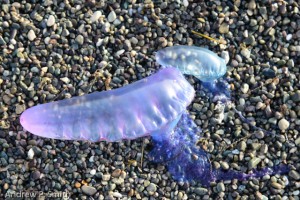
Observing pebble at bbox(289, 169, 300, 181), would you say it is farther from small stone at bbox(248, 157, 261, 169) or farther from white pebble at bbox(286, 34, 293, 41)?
white pebble at bbox(286, 34, 293, 41)

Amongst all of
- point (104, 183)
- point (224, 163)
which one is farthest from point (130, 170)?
point (224, 163)

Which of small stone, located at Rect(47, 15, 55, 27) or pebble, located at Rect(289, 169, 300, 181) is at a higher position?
small stone, located at Rect(47, 15, 55, 27)

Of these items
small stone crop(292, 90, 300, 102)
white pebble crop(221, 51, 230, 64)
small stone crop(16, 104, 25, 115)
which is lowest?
small stone crop(292, 90, 300, 102)

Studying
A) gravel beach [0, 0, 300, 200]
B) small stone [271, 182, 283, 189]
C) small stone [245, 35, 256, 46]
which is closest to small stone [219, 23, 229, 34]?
gravel beach [0, 0, 300, 200]

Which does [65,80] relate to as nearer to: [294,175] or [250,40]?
[250,40]

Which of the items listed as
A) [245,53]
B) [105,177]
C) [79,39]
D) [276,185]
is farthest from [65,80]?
[276,185]

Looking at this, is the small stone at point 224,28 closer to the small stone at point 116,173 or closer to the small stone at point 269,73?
the small stone at point 269,73

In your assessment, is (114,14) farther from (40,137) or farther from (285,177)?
(285,177)
